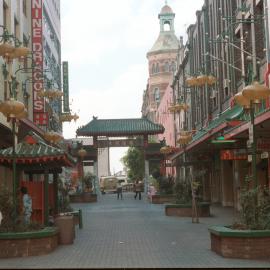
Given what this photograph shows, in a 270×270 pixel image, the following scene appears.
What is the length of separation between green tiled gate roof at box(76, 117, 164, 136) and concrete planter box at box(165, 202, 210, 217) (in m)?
34.0

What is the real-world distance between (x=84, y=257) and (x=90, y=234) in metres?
6.57

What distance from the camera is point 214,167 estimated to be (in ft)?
148

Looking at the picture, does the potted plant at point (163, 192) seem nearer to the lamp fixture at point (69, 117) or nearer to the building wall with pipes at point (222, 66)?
the building wall with pipes at point (222, 66)

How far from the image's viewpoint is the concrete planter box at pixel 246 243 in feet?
45.7

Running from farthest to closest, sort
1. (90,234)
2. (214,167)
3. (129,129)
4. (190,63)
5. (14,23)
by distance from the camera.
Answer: (129,129), (190,63), (214,167), (14,23), (90,234)

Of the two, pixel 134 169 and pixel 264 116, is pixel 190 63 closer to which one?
pixel 264 116

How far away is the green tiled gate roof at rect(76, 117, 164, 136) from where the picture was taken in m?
65.6

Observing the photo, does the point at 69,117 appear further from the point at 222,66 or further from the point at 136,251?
the point at 136,251

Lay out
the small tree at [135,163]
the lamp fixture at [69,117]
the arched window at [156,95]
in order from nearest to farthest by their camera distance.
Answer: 1. the lamp fixture at [69,117]
2. the small tree at [135,163]
3. the arched window at [156,95]

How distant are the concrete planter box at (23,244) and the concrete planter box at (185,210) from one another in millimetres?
15332

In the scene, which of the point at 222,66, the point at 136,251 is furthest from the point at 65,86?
the point at 136,251

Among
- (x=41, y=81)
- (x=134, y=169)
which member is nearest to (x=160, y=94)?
(x=134, y=169)

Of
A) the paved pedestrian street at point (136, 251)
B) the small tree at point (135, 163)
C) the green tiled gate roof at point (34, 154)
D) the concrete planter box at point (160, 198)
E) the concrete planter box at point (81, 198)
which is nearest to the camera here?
the paved pedestrian street at point (136, 251)

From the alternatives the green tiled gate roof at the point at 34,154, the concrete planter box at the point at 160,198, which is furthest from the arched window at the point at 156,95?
the green tiled gate roof at the point at 34,154
